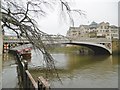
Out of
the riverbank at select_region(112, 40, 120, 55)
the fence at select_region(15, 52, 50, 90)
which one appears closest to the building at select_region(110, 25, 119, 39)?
the riverbank at select_region(112, 40, 120, 55)

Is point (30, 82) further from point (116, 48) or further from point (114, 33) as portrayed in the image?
point (114, 33)

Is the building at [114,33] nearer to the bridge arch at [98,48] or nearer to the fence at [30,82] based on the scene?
the bridge arch at [98,48]

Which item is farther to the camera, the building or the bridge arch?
the building

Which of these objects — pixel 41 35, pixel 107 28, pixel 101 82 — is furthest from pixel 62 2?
pixel 107 28

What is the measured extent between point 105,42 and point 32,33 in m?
27.9

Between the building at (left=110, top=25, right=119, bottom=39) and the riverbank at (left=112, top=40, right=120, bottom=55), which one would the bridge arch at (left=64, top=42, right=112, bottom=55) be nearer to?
the riverbank at (left=112, top=40, right=120, bottom=55)

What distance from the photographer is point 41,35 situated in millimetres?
3768

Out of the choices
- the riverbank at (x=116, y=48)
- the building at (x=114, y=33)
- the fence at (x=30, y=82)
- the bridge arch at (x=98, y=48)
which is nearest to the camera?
the fence at (x=30, y=82)

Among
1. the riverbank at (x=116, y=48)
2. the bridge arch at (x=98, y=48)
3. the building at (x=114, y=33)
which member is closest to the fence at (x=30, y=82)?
the bridge arch at (x=98, y=48)

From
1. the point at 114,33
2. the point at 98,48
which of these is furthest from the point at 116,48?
the point at 114,33

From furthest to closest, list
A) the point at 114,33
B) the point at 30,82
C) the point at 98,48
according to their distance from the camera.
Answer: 1. the point at 114,33
2. the point at 98,48
3. the point at 30,82

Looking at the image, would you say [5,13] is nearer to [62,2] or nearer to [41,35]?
[41,35]

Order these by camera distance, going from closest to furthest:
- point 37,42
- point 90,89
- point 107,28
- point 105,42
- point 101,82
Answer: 1. point 37,42
2. point 90,89
3. point 101,82
4. point 105,42
5. point 107,28

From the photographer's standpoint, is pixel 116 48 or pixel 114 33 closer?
pixel 116 48
